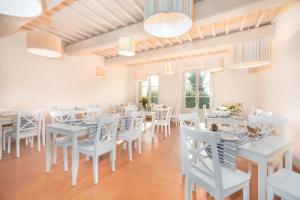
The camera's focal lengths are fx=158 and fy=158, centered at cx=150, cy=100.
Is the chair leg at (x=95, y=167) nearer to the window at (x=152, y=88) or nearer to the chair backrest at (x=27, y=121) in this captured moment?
the chair backrest at (x=27, y=121)

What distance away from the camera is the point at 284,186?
1227mm

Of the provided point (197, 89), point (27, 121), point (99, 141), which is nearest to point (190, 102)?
point (197, 89)

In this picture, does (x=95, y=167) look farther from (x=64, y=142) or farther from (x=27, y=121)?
(x=27, y=121)

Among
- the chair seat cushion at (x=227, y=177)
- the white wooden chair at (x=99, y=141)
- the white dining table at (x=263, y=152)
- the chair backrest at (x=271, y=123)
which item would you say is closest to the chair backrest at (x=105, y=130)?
the white wooden chair at (x=99, y=141)

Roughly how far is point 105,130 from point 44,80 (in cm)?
397

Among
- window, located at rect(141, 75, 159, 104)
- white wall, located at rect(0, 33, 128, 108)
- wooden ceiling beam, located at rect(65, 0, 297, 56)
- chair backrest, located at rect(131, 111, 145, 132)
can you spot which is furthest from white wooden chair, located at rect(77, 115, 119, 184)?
window, located at rect(141, 75, 159, 104)

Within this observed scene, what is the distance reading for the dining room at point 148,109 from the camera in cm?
147

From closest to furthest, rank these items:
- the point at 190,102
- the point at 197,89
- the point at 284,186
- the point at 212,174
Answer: the point at 284,186
the point at 212,174
the point at 197,89
the point at 190,102

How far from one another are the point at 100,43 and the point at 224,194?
15.5ft

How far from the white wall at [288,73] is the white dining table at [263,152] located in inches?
65.8

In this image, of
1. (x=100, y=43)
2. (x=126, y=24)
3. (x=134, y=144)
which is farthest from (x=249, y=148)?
(x=100, y=43)

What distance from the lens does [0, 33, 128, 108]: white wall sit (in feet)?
13.8

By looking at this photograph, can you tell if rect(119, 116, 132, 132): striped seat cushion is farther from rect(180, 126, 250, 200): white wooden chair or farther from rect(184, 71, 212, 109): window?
rect(184, 71, 212, 109): window

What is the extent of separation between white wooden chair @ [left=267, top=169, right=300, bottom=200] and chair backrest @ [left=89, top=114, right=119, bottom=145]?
1.88 meters
